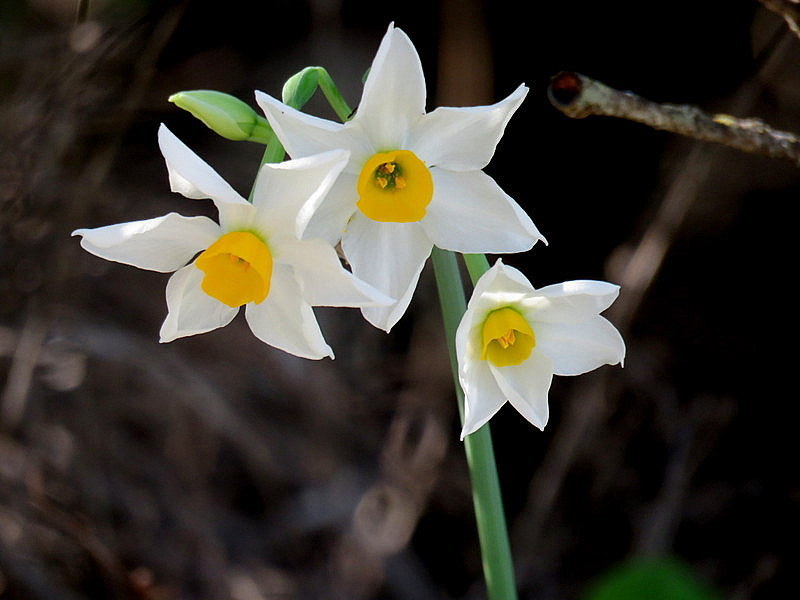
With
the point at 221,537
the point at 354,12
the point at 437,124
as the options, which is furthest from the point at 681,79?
the point at 221,537

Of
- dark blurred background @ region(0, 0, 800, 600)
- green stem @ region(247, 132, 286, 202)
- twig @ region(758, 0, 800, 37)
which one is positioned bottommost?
dark blurred background @ region(0, 0, 800, 600)

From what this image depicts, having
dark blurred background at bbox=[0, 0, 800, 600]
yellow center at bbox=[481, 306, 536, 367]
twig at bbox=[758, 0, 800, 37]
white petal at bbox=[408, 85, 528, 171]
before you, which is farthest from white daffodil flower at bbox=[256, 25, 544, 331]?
dark blurred background at bbox=[0, 0, 800, 600]

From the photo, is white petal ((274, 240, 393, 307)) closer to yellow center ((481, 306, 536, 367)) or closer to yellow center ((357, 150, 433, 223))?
yellow center ((357, 150, 433, 223))

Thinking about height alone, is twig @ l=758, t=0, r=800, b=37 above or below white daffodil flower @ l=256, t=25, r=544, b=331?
above

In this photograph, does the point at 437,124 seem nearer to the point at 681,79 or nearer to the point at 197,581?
the point at 681,79

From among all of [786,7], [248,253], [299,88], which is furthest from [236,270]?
[786,7]
